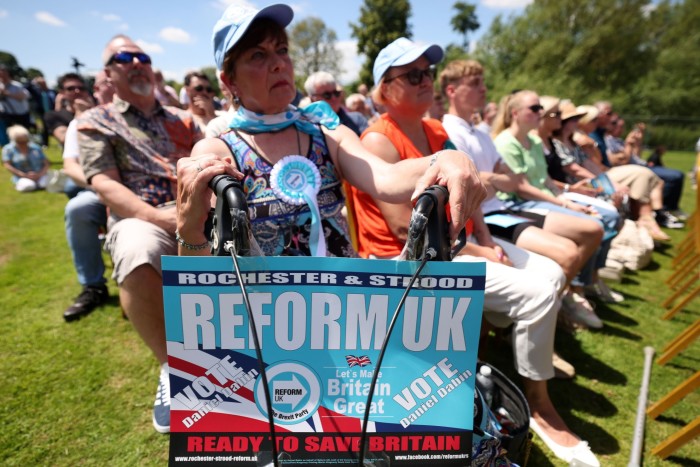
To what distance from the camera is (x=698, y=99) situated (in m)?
23.6

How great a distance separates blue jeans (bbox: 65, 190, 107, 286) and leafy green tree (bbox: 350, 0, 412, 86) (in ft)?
115

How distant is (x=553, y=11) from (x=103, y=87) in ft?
99.6

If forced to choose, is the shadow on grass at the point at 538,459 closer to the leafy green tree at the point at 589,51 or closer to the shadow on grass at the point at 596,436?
the shadow on grass at the point at 596,436

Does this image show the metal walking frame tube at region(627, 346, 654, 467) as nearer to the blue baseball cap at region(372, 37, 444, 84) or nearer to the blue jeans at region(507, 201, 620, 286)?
the blue jeans at region(507, 201, 620, 286)

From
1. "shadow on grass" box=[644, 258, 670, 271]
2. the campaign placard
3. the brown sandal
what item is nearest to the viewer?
the campaign placard

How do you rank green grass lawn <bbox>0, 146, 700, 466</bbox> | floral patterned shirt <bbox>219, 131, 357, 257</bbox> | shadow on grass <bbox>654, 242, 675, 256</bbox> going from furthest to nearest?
shadow on grass <bbox>654, 242, 675, 256</bbox>
green grass lawn <bbox>0, 146, 700, 466</bbox>
floral patterned shirt <bbox>219, 131, 357, 257</bbox>

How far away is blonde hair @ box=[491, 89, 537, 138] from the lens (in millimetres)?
3416

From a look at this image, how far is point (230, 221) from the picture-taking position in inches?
35.3

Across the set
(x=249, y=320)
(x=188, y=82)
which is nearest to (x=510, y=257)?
(x=249, y=320)

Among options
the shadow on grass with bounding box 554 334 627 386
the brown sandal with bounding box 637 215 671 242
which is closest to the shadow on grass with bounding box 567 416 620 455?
the shadow on grass with bounding box 554 334 627 386

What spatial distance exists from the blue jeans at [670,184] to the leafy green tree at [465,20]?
65698mm

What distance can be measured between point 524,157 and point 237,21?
2832 mm

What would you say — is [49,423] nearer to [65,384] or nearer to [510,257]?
[65,384]

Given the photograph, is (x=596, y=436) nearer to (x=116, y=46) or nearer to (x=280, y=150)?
(x=280, y=150)
